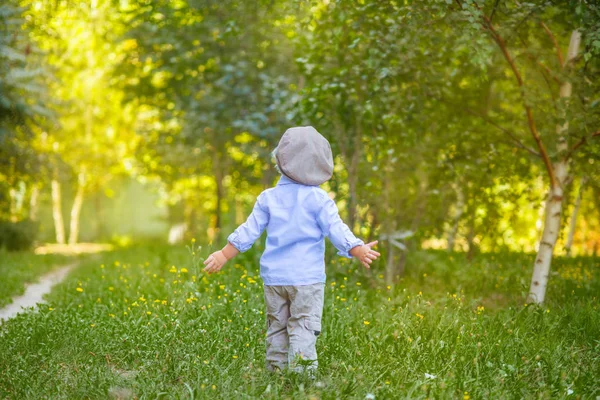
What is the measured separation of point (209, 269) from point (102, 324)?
6.28 feet

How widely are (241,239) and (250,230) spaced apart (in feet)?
0.31

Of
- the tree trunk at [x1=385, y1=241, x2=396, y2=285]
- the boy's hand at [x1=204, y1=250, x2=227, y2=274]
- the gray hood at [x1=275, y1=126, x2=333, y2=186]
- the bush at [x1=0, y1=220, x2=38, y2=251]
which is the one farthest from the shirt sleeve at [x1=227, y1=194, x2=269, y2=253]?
the bush at [x1=0, y1=220, x2=38, y2=251]

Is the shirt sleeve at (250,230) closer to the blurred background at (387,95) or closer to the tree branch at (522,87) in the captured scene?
Answer: the blurred background at (387,95)

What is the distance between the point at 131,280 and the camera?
7.90 metres

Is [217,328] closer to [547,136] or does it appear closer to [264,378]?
[264,378]

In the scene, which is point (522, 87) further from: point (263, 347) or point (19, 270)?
point (19, 270)

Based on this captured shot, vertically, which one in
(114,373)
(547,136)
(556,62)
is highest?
(556,62)

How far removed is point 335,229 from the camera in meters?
4.32

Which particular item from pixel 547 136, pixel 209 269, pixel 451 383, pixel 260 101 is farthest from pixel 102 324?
pixel 260 101

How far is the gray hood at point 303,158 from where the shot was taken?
4387 mm

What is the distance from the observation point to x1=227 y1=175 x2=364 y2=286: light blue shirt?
14.2 ft

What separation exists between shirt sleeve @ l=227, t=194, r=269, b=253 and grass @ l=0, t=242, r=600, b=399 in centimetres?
90

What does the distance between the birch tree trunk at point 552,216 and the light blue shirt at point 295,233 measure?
134 inches

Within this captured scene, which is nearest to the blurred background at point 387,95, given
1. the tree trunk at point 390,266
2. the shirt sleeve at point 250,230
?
the tree trunk at point 390,266
